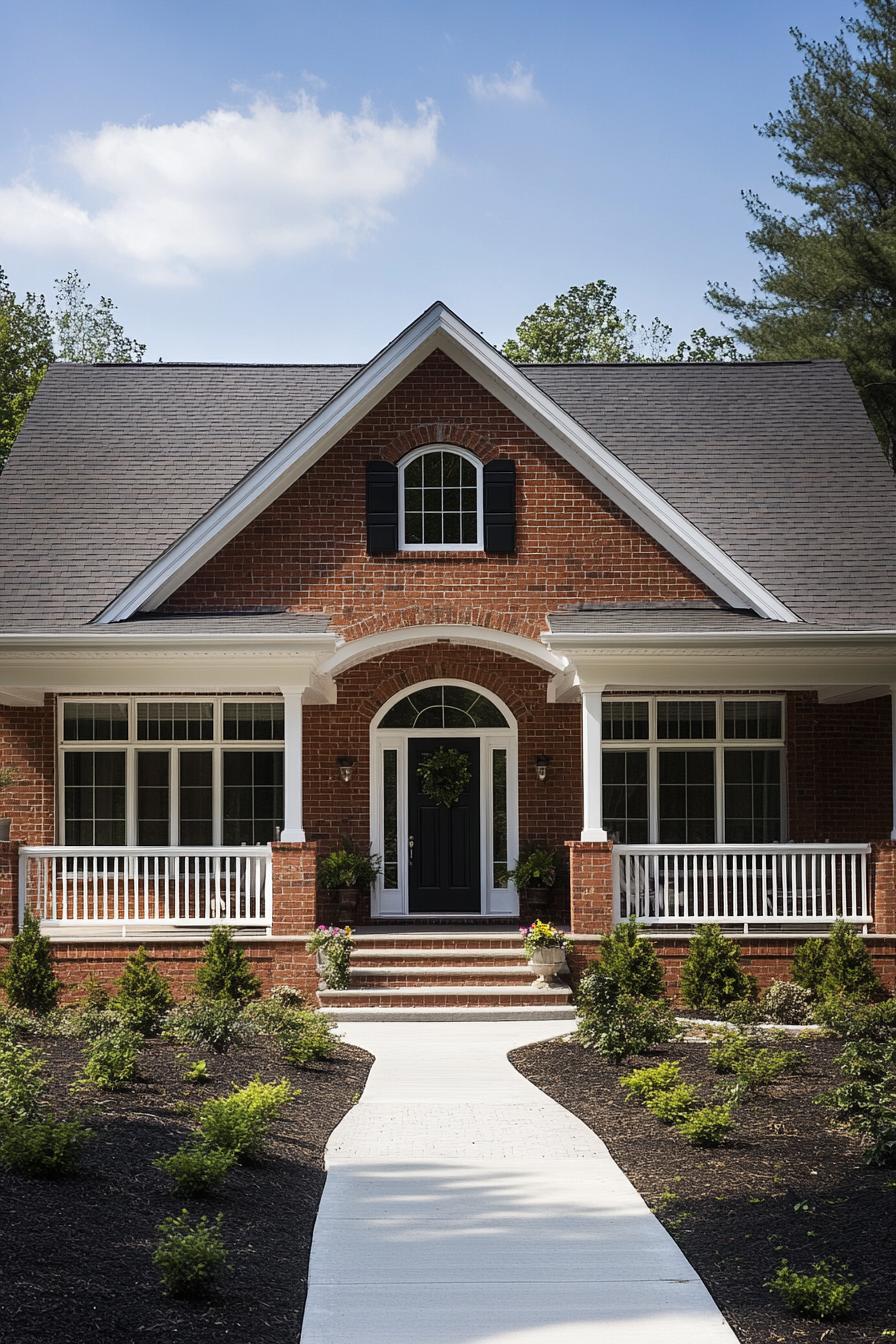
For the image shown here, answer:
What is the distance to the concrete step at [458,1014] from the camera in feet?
45.7

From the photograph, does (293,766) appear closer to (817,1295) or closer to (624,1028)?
(624,1028)

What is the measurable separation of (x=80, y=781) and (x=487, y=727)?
187 inches

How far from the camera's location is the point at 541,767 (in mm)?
17359

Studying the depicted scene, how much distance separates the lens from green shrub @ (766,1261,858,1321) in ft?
18.2

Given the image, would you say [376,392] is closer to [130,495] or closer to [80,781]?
[130,495]

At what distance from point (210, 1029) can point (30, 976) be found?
356 cm

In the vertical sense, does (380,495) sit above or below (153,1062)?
above

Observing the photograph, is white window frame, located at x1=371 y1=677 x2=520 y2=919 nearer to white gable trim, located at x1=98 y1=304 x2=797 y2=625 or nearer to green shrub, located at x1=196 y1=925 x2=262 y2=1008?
white gable trim, located at x1=98 y1=304 x2=797 y2=625

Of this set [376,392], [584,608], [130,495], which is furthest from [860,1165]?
[130,495]

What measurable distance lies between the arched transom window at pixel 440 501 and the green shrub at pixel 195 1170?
1067 cm

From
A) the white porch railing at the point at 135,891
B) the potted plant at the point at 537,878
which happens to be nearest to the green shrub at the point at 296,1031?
the white porch railing at the point at 135,891

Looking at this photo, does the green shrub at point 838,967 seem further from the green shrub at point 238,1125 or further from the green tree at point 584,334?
the green tree at point 584,334

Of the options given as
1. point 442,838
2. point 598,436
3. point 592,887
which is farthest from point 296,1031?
point 598,436

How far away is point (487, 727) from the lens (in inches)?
694
